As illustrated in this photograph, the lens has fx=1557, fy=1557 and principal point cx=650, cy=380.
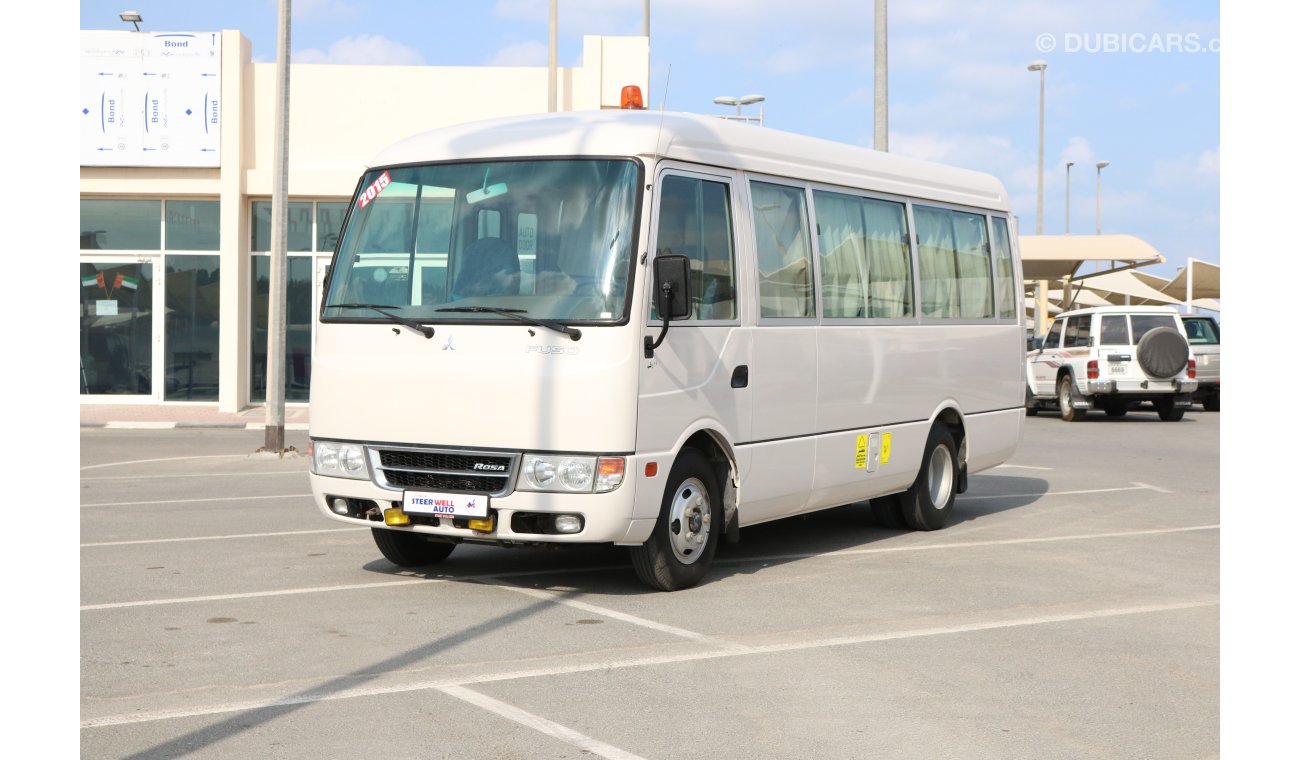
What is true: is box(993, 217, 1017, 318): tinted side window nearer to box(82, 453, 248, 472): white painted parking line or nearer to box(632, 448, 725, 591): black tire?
box(632, 448, 725, 591): black tire

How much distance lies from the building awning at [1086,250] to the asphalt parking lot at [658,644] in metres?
27.9

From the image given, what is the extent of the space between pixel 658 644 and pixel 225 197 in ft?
67.7

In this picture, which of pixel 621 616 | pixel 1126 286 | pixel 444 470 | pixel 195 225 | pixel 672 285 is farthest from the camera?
pixel 1126 286

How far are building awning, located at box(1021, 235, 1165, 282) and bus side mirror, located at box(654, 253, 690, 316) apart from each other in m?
32.6

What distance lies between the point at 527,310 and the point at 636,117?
4.40 feet

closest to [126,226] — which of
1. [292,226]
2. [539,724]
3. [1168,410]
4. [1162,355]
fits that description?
[292,226]

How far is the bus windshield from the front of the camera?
8.44 metres

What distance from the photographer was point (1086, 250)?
39.8m

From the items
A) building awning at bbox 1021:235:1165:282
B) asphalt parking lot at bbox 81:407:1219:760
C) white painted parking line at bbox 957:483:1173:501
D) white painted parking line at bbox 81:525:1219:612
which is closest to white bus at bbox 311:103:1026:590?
white painted parking line at bbox 81:525:1219:612

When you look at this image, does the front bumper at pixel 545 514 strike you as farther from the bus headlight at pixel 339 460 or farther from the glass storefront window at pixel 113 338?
the glass storefront window at pixel 113 338

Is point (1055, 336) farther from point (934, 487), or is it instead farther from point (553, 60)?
point (934, 487)

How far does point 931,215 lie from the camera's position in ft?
39.4

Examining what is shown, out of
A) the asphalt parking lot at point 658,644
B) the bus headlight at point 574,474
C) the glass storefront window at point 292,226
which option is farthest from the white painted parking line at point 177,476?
the glass storefront window at point 292,226

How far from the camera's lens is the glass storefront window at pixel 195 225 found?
87.1 ft
